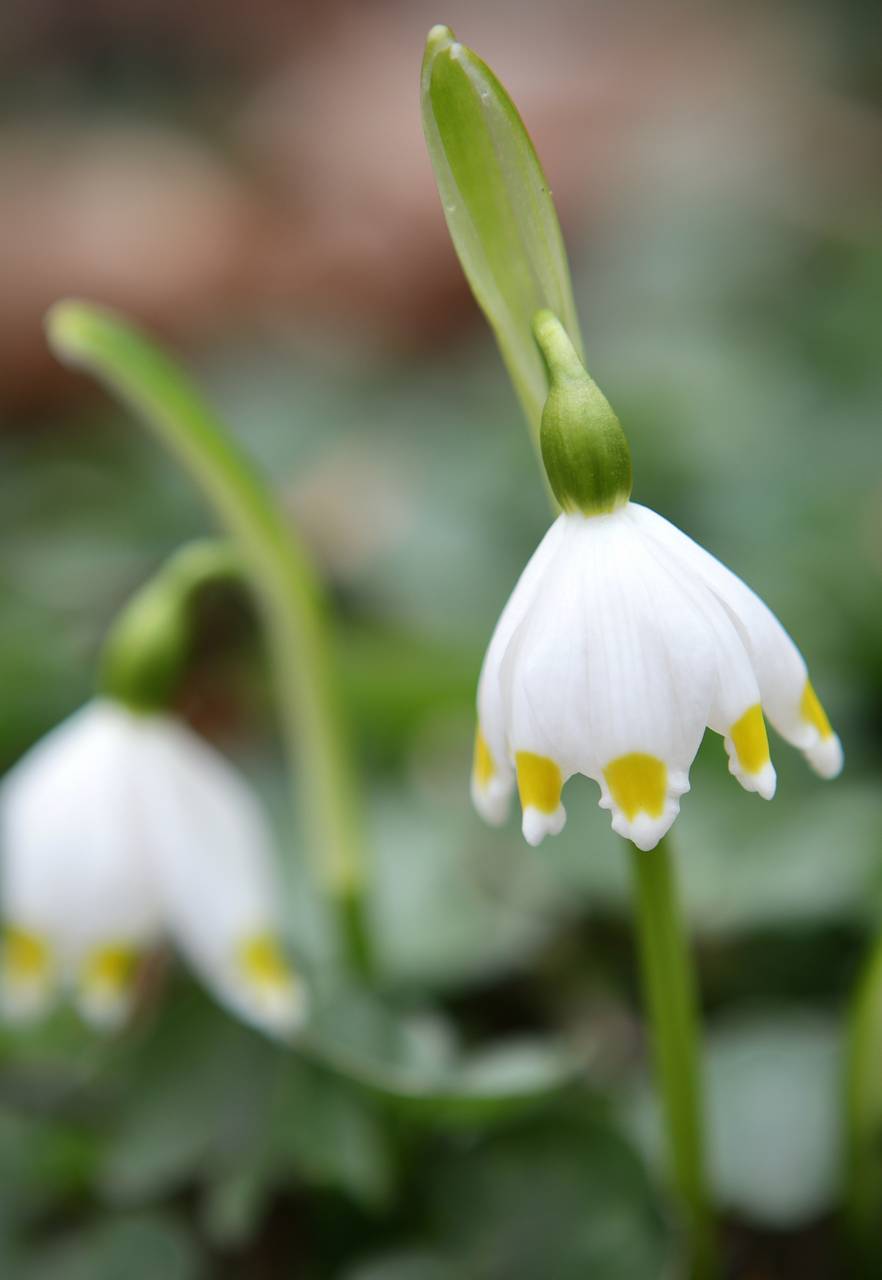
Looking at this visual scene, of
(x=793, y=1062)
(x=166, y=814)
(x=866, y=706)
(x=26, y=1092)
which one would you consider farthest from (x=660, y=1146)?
(x=866, y=706)

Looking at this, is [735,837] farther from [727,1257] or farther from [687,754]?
[687,754]

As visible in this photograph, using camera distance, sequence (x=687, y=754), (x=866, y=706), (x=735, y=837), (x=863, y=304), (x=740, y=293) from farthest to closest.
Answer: (x=740, y=293), (x=863, y=304), (x=866, y=706), (x=735, y=837), (x=687, y=754)

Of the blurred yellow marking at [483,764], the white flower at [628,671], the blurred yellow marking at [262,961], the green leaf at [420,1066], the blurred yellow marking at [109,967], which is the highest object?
the white flower at [628,671]

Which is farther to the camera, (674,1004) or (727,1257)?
(727,1257)

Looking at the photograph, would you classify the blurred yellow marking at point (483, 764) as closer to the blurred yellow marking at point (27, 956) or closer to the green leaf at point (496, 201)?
the green leaf at point (496, 201)

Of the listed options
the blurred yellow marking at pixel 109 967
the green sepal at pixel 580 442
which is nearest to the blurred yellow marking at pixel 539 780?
the green sepal at pixel 580 442
